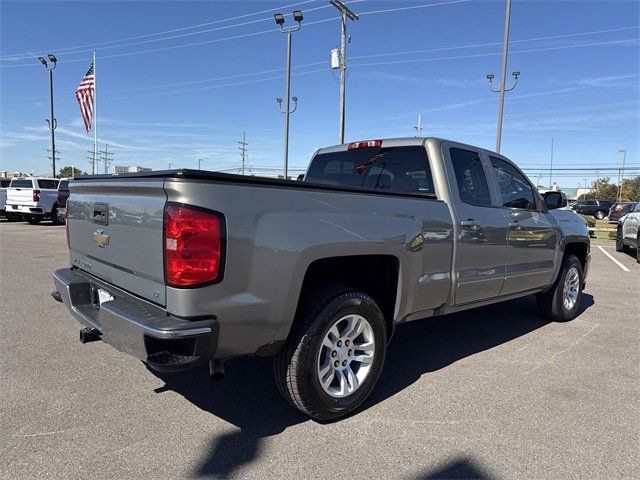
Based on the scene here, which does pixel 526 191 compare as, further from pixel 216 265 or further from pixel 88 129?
pixel 88 129

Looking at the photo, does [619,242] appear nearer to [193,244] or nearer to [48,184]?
[193,244]

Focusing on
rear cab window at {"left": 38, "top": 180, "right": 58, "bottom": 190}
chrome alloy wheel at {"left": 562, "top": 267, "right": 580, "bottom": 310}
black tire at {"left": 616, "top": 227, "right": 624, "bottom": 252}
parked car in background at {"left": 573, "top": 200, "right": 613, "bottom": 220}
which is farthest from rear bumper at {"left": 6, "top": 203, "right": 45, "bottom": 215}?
parked car in background at {"left": 573, "top": 200, "right": 613, "bottom": 220}

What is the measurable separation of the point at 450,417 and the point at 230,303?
69.7 inches

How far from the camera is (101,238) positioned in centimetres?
319

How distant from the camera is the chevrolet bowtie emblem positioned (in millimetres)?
3134

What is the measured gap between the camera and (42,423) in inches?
118

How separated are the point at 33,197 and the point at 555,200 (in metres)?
19.1

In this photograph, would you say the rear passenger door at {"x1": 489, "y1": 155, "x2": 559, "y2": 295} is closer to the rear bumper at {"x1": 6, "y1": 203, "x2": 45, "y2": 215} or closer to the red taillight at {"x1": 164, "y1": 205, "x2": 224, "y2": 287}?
the red taillight at {"x1": 164, "y1": 205, "x2": 224, "y2": 287}

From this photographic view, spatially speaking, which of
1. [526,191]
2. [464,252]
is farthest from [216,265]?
[526,191]

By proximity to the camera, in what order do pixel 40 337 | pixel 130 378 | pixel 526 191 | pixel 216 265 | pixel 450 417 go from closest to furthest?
pixel 216 265 < pixel 450 417 < pixel 130 378 < pixel 40 337 < pixel 526 191

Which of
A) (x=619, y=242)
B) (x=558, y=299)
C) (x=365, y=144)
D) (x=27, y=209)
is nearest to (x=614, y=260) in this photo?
(x=619, y=242)

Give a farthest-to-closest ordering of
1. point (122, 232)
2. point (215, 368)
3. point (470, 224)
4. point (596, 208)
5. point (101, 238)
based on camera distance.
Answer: point (596, 208)
point (470, 224)
point (101, 238)
point (122, 232)
point (215, 368)

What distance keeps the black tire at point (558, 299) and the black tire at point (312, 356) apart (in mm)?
3581

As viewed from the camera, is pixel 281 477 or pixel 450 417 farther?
pixel 450 417
